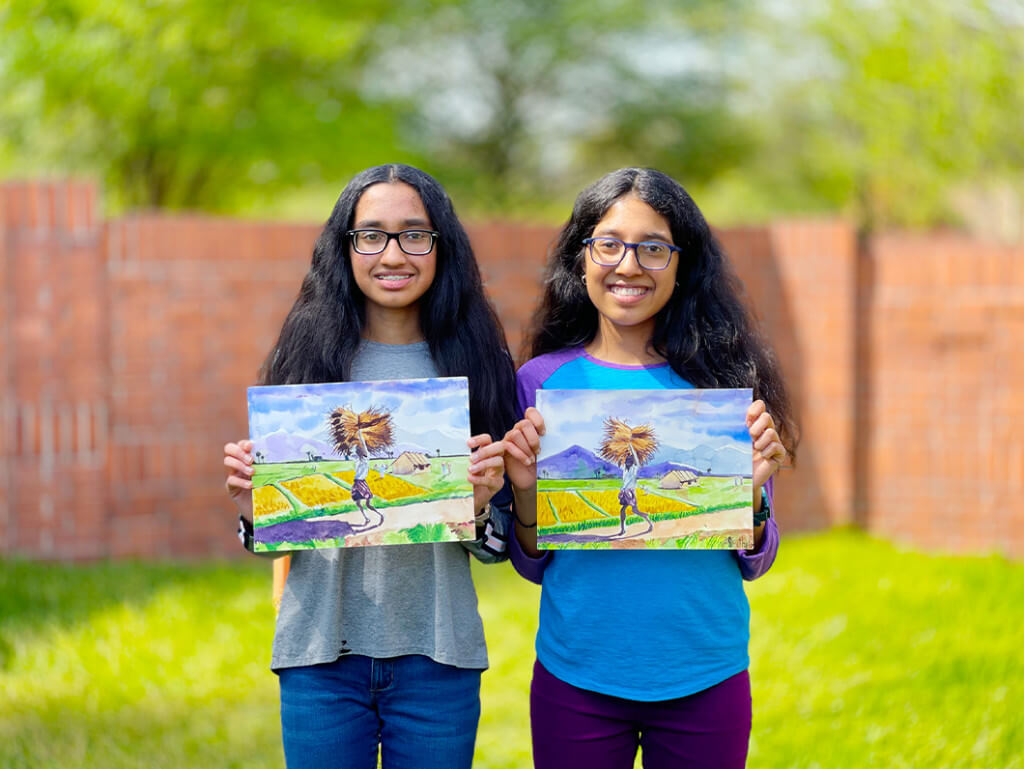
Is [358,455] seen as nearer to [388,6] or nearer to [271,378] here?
[271,378]

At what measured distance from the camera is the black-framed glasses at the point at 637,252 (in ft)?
6.82

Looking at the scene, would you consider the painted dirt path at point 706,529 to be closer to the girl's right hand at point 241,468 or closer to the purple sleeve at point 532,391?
the purple sleeve at point 532,391

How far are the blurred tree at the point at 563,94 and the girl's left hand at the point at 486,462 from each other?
17.6 meters

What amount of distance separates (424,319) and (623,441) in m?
0.47

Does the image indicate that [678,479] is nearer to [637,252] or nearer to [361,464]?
[637,252]

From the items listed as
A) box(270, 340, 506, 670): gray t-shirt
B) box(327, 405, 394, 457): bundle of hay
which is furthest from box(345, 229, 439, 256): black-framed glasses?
box(327, 405, 394, 457): bundle of hay

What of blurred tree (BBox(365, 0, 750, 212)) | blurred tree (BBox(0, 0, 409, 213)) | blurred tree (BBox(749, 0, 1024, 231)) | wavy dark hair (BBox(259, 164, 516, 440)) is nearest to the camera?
wavy dark hair (BBox(259, 164, 516, 440))

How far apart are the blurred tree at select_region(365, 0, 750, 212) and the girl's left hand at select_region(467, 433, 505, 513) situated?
1762cm

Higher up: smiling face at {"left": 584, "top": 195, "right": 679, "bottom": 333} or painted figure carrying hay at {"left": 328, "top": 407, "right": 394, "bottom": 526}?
smiling face at {"left": 584, "top": 195, "right": 679, "bottom": 333}

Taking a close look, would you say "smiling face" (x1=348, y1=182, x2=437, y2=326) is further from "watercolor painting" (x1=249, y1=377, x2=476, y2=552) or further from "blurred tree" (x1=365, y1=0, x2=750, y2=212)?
"blurred tree" (x1=365, y1=0, x2=750, y2=212)

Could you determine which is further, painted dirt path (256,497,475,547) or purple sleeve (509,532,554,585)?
purple sleeve (509,532,554,585)

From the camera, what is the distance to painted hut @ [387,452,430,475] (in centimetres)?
205

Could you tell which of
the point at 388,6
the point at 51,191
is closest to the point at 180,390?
the point at 51,191

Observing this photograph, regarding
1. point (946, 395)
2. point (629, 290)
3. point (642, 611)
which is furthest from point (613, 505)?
point (946, 395)
